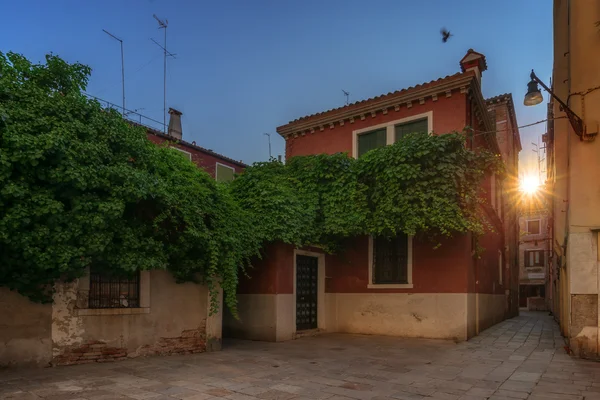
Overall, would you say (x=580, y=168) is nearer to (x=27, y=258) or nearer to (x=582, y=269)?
(x=582, y=269)

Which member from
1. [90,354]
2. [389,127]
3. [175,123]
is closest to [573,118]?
[389,127]

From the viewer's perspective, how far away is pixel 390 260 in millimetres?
11875

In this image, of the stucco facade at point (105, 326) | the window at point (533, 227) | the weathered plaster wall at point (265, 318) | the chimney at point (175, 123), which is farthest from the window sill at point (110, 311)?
the window at point (533, 227)

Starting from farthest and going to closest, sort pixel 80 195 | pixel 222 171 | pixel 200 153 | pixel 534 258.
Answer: pixel 534 258 < pixel 222 171 < pixel 200 153 < pixel 80 195

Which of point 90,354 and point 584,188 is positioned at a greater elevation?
point 584,188

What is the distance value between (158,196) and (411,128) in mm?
7786

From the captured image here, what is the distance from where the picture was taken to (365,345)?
9.79m

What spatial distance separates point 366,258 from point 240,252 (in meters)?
4.38

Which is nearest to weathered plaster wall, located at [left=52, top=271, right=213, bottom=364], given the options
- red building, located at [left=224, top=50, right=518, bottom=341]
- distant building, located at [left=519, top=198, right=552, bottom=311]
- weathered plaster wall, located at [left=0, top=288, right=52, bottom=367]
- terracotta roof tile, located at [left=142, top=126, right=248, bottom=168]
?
weathered plaster wall, located at [left=0, top=288, right=52, bottom=367]

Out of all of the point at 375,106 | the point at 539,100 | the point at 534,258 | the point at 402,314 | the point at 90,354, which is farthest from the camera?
the point at 534,258

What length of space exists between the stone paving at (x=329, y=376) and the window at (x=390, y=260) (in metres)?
2.51

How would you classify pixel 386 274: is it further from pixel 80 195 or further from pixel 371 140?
pixel 80 195

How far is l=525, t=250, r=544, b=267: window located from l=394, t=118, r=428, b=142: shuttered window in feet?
90.2

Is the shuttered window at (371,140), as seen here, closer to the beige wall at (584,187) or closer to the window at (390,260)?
the window at (390,260)
